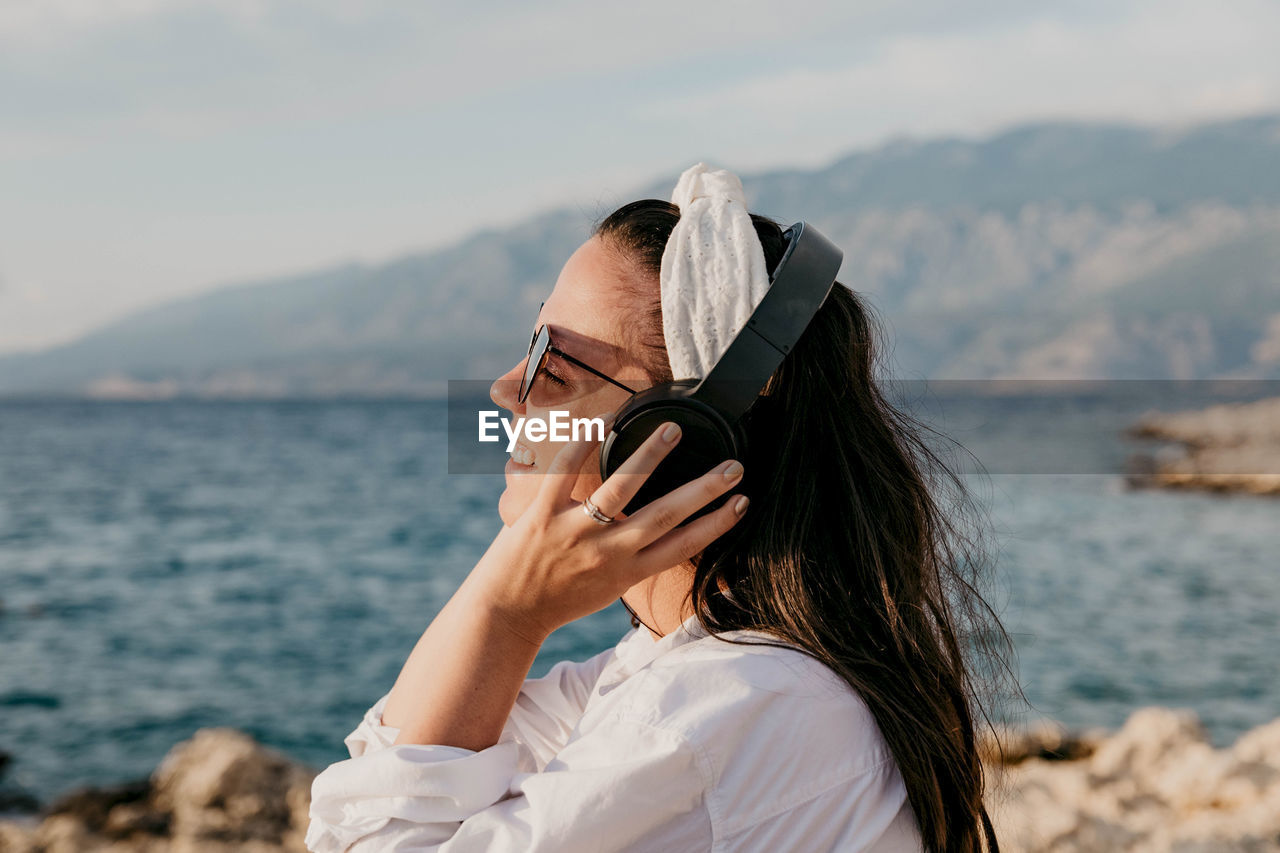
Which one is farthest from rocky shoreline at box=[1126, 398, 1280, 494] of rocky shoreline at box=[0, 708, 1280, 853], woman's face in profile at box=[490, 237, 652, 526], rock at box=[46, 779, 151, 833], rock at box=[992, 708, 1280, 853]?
woman's face in profile at box=[490, 237, 652, 526]

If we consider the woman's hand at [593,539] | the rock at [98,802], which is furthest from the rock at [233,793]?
→ the woman's hand at [593,539]

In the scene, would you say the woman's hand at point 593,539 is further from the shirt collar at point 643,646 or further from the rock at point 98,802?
the rock at point 98,802

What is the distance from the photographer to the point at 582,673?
2068 mm

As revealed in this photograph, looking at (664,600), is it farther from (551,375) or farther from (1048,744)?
(1048,744)

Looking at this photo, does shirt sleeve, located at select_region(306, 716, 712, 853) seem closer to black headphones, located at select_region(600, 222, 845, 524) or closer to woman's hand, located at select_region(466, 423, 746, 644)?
woman's hand, located at select_region(466, 423, 746, 644)

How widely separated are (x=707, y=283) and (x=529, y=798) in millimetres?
802

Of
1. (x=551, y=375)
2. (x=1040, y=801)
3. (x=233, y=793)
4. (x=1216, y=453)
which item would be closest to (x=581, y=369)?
(x=551, y=375)

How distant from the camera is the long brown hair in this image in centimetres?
146

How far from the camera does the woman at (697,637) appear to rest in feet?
4.14

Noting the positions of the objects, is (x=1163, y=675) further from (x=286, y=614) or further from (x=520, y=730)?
(x=286, y=614)

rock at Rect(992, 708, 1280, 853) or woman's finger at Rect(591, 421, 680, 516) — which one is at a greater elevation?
woman's finger at Rect(591, 421, 680, 516)

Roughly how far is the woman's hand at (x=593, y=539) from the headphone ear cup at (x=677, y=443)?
0.13ft

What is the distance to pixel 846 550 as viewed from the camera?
5.26ft

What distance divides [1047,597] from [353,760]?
13.9 m
